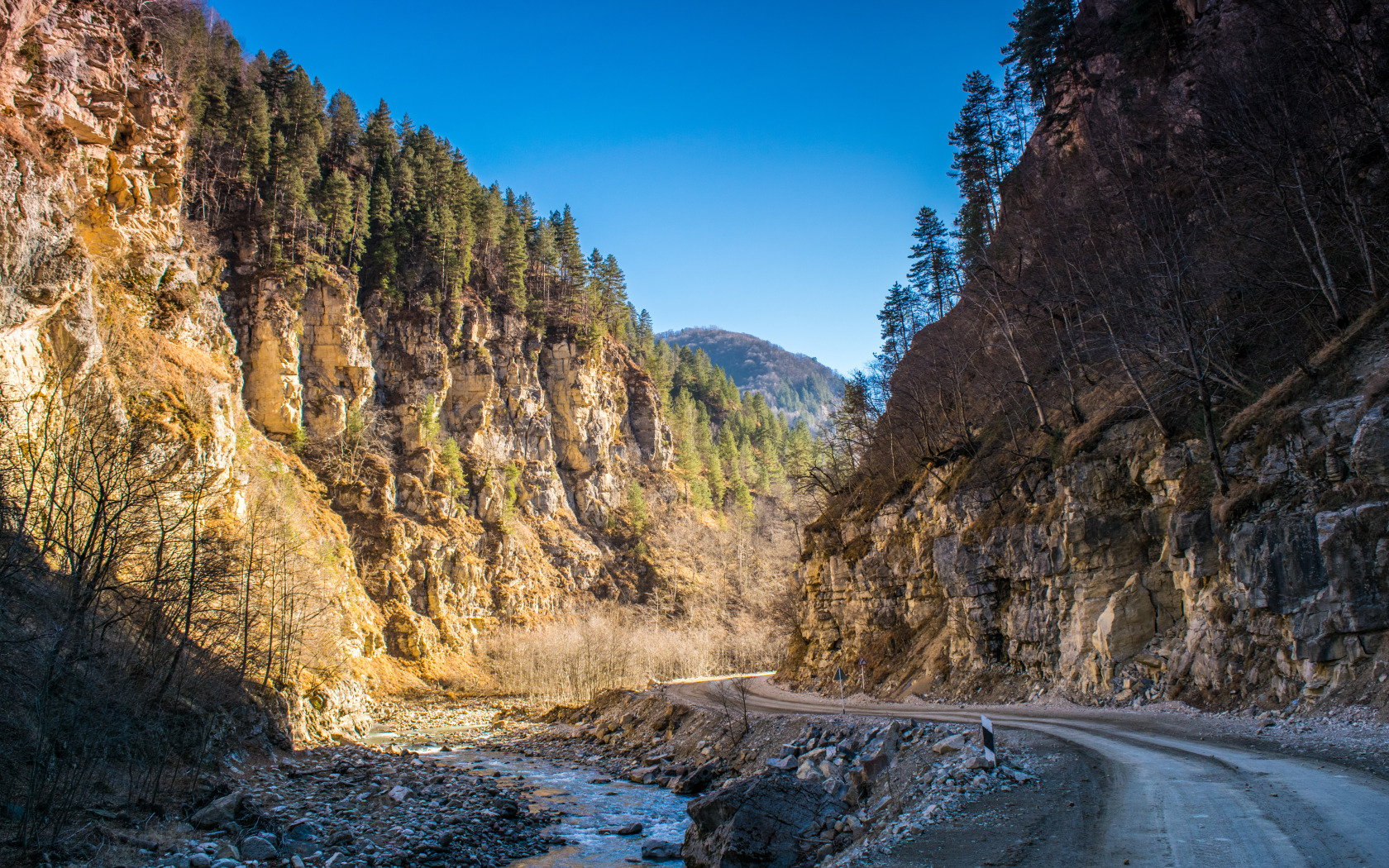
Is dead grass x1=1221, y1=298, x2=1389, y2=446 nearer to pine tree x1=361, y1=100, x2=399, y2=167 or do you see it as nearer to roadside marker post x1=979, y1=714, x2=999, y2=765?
roadside marker post x1=979, y1=714, x2=999, y2=765

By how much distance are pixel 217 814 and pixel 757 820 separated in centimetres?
1029

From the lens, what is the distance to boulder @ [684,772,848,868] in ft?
36.0

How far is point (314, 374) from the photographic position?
60344 mm

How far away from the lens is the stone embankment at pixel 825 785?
33.3 feet

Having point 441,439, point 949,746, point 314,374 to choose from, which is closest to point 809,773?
point 949,746

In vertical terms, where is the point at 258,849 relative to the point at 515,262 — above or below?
below

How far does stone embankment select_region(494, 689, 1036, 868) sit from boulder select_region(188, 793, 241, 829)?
29.1 feet

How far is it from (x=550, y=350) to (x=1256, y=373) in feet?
246

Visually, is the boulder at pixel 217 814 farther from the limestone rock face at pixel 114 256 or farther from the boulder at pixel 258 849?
the limestone rock face at pixel 114 256

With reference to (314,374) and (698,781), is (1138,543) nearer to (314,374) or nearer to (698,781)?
(698,781)

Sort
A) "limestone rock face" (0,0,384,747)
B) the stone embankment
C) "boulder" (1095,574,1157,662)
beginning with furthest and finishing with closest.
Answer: "limestone rock face" (0,0,384,747) → "boulder" (1095,574,1157,662) → the stone embankment

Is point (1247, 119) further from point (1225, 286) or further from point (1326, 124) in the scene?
point (1225, 286)

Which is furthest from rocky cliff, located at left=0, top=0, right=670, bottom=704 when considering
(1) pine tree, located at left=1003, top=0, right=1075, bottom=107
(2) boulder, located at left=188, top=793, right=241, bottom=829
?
(1) pine tree, located at left=1003, top=0, right=1075, bottom=107

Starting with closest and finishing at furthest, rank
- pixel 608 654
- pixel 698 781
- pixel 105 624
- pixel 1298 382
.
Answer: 1. pixel 105 624
2. pixel 1298 382
3. pixel 698 781
4. pixel 608 654
